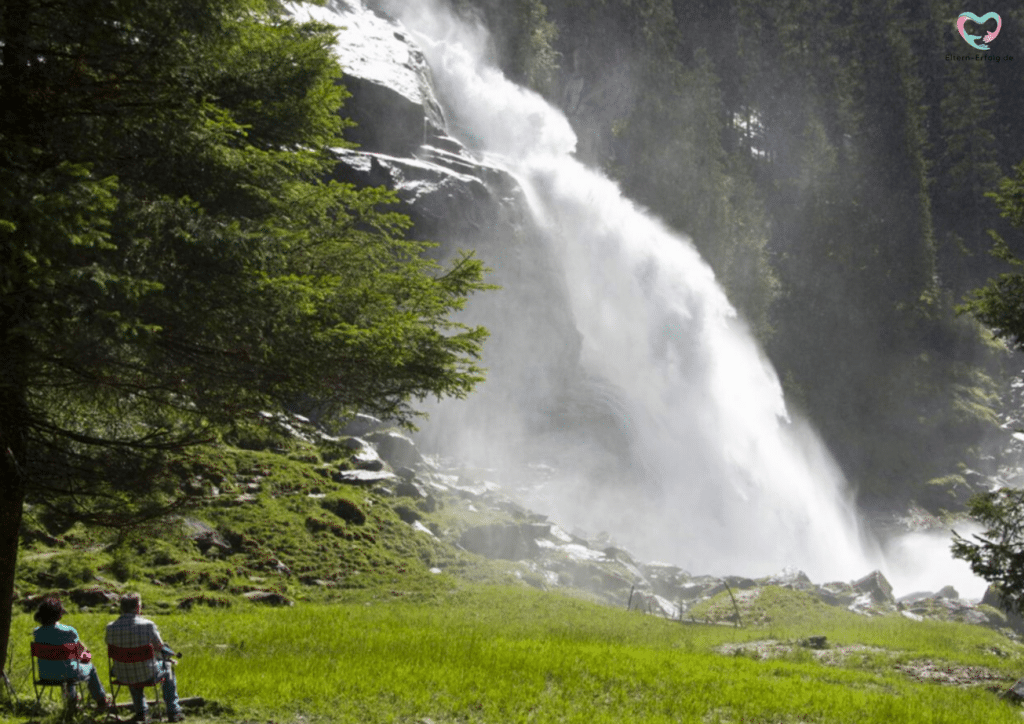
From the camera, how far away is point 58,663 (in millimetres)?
6992

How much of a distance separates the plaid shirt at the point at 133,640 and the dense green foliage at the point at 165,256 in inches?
35.5

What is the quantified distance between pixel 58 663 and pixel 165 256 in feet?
12.1

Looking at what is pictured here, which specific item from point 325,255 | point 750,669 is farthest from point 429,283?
point 750,669

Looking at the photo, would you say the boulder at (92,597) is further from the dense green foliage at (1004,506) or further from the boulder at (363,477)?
the dense green foliage at (1004,506)

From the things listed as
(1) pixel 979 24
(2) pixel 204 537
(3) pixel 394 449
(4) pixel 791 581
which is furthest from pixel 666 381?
(1) pixel 979 24

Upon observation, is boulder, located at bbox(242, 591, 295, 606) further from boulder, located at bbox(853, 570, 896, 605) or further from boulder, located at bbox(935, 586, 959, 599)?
boulder, located at bbox(935, 586, 959, 599)

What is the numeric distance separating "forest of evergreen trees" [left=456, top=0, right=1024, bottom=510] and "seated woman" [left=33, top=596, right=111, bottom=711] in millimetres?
53350

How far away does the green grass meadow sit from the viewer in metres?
8.30

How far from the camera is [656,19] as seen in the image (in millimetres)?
68062

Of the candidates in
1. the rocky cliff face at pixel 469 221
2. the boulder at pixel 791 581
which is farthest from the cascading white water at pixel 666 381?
the boulder at pixel 791 581

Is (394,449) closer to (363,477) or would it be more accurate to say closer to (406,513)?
(363,477)

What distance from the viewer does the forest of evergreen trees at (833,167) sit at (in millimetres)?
58406

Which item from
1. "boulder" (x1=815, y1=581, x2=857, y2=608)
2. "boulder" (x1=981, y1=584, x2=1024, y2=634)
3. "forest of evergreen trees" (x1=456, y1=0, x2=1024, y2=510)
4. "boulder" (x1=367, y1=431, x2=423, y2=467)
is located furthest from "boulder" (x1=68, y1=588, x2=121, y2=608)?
"forest of evergreen trees" (x1=456, y1=0, x2=1024, y2=510)

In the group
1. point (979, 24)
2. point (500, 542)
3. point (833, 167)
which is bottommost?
point (500, 542)
